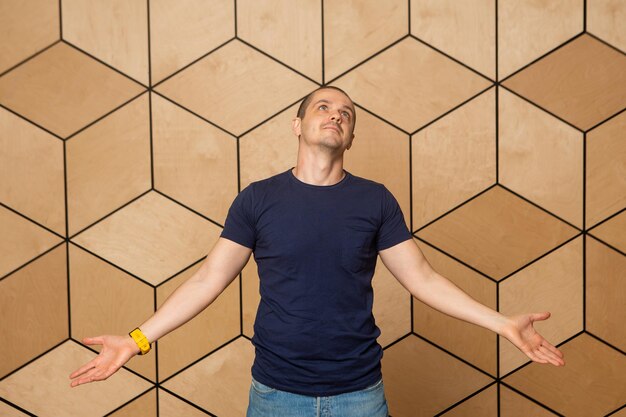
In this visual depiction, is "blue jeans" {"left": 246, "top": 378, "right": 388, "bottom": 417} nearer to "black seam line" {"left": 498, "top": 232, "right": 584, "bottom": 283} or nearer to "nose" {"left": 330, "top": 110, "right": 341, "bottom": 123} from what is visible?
"nose" {"left": 330, "top": 110, "right": 341, "bottom": 123}

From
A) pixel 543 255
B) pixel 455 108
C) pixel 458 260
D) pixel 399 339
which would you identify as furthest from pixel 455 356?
pixel 455 108

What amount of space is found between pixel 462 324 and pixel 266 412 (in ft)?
3.85

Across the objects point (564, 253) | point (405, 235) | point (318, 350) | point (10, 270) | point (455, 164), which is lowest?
point (10, 270)

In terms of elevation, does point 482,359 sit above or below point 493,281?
below

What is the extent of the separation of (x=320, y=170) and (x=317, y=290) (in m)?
0.30

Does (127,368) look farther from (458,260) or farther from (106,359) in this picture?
(458,260)

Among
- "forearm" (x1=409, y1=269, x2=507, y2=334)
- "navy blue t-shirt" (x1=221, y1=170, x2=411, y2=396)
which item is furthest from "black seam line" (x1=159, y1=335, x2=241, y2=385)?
"forearm" (x1=409, y1=269, x2=507, y2=334)

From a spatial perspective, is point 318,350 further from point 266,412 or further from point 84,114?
point 84,114

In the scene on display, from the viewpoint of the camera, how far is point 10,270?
2.32 meters

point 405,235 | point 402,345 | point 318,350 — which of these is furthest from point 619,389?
point 318,350

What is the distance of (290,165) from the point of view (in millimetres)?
2338

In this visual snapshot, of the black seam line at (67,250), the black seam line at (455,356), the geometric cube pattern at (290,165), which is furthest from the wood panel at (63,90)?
the black seam line at (455,356)

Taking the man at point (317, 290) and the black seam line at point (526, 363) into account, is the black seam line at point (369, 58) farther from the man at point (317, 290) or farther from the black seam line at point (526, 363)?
the black seam line at point (526, 363)

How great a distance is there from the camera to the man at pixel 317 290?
140 centimetres
